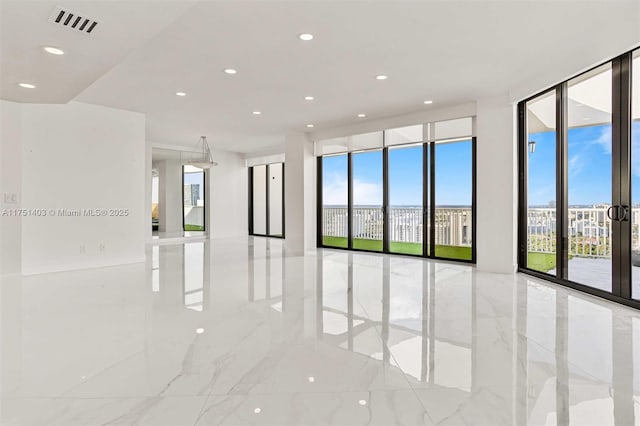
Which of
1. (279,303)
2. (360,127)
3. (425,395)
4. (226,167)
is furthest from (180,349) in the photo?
(226,167)

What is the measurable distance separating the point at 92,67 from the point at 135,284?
2767 mm

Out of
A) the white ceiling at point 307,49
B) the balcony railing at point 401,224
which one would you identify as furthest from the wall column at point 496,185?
the balcony railing at point 401,224

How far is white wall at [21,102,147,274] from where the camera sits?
5641 millimetres

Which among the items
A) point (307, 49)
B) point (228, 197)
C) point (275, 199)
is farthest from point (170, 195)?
point (307, 49)

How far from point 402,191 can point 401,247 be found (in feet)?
5.04

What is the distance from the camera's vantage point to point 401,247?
8695 mm

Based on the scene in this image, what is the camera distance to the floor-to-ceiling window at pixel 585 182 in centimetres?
391

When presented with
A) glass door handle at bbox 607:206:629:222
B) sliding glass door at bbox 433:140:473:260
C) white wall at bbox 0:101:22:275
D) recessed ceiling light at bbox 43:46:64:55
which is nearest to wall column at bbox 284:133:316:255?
sliding glass door at bbox 433:140:473:260

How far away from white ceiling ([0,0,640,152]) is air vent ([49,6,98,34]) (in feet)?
0.21

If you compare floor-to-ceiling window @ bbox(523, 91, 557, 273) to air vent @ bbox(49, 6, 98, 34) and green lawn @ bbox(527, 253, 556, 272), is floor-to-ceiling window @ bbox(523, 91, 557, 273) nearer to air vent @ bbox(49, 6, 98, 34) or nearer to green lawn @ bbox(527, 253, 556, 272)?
green lawn @ bbox(527, 253, 556, 272)

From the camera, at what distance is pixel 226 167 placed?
1189cm

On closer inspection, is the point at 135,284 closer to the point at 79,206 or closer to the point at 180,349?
the point at 79,206

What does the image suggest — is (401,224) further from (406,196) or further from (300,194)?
(300,194)

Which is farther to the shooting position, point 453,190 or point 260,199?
point 260,199
